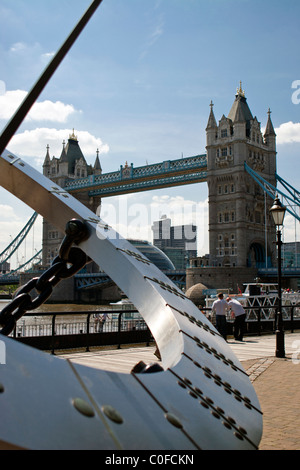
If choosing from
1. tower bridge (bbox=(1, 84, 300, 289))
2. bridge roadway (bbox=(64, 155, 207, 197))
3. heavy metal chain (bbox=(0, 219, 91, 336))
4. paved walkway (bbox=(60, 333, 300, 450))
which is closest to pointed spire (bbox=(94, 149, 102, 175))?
bridge roadway (bbox=(64, 155, 207, 197))

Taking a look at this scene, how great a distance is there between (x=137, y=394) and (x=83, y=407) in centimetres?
34

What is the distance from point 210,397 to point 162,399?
357 mm

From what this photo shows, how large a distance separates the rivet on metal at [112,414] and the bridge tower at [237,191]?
44.8m

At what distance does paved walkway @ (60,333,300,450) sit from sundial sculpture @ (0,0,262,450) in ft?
4.12

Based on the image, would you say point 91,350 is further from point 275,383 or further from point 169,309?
point 169,309

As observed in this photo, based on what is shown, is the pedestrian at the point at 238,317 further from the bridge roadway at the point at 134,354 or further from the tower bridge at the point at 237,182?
the tower bridge at the point at 237,182

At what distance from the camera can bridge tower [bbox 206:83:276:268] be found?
46.7 m

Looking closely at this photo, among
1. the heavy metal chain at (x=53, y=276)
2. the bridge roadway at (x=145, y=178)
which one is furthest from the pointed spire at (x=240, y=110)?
the heavy metal chain at (x=53, y=276)

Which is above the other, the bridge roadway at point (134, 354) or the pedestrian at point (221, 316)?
the pedestrian at point (221, 316)

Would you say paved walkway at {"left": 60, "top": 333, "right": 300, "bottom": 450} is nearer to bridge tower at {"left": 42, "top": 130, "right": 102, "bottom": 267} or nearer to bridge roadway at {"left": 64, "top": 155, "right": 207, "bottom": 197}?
bridge roadway at {"left": 64, "top": 155, "right": 207, "bottom": 197}

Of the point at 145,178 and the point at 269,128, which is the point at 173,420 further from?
the point at 145,178

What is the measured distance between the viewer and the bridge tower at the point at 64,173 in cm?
6625

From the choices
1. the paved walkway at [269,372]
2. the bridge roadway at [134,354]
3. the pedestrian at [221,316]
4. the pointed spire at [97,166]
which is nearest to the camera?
the paved walkway at [269,372]
